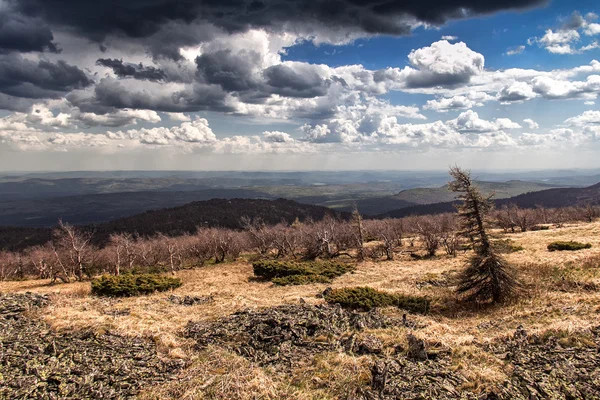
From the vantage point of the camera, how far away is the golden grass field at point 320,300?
11.5 metres

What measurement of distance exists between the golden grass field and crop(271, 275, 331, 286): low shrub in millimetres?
2163

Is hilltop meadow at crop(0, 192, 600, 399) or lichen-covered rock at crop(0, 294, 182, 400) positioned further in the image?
lichen-covered rock at crop(0, 294, 182, 400)

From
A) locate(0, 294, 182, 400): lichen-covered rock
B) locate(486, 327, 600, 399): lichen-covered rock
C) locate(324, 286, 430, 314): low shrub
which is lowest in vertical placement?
locate(324, 286, 430, 314): low shrub

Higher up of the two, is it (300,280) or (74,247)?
(74,247)

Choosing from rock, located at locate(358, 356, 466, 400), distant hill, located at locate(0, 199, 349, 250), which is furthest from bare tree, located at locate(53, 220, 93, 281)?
distant hill, located at locate(0, 199, 349, 250)

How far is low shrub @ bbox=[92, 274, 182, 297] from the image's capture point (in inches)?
1134

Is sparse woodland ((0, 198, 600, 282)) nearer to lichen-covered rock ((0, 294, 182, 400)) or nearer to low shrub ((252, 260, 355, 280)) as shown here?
low shrub ((252, 260, 355, 280))

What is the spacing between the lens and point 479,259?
20969 mm

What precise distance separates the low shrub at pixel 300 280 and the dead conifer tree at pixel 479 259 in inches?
660

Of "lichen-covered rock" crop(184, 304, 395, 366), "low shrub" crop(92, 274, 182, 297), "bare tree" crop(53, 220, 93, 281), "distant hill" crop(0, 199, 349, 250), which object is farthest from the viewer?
"distant hill" crop(0, 199, 349, 250)

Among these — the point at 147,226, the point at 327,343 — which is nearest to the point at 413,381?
the point at 327,343

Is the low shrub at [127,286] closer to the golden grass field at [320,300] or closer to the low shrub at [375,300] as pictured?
the golden grass field at [320,300]

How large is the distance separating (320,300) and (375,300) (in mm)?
4318

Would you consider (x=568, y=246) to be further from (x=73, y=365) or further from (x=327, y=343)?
(x=73, y=365)
